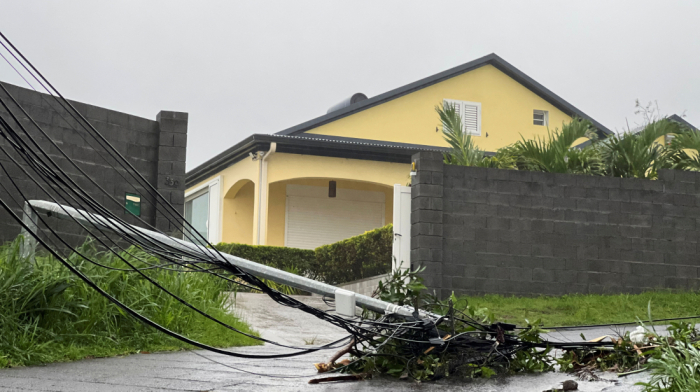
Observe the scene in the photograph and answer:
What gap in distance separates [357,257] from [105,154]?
6.66m

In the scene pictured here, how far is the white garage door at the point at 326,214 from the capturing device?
1894 centimetres

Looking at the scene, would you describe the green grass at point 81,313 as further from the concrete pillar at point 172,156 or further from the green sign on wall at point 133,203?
the concrete pillar at point 172,156

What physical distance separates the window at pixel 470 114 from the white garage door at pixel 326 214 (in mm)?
3348

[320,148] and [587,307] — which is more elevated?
[320,148]

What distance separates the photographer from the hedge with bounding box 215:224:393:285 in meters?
14.2

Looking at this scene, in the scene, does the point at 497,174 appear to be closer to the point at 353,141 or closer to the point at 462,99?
the point at 353,141

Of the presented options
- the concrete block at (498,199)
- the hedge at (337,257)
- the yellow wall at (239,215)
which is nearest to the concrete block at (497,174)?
the concrete block at (498,199)

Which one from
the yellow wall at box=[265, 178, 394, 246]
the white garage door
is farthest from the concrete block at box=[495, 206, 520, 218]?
the white garage door

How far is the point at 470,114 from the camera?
20.9 metres

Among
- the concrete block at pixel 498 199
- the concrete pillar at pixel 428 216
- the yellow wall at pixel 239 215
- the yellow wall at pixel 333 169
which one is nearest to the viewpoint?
the concrete pillar at pixel 428 216

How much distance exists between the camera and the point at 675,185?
12039 millimetres

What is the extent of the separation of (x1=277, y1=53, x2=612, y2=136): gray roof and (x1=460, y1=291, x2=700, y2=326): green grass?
8.87 meters

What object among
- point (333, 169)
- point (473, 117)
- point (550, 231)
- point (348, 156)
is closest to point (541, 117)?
point (473, 117)

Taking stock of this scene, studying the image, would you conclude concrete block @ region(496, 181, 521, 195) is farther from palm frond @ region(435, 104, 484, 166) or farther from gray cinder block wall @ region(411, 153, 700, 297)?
palm frond @ region(435, 104, 484, 166)
